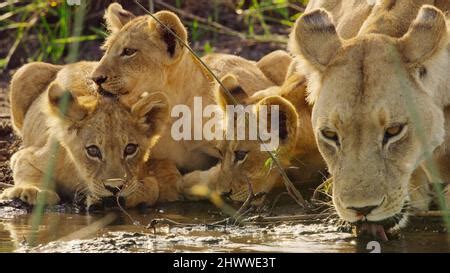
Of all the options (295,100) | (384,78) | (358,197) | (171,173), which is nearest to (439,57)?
(384,78)

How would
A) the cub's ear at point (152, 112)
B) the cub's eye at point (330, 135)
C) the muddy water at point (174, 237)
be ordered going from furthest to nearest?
the cub's ear at point (152, 112) < the muddy water at point (174, 237) < the cub's eye at point (330, 135)

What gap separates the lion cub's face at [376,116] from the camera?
18.1 feet

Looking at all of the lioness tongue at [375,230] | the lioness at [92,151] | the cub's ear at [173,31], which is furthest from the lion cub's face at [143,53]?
the lioness tongue at [375,230]

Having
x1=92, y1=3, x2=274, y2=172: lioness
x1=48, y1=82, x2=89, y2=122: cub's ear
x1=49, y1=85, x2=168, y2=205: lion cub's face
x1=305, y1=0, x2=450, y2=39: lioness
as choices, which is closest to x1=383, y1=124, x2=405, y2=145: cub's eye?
x1=305, y1=0, x2=450, y2=39: lioness

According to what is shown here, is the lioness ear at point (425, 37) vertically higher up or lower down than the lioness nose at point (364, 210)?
higher up

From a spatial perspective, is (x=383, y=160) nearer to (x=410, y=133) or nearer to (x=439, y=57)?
(x=410, y=133)

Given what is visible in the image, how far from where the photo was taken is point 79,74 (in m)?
8.17

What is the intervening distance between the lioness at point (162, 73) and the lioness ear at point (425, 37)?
2.21 metres

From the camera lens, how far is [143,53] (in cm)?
803

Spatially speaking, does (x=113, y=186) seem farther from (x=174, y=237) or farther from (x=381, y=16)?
(x=381, y=16)

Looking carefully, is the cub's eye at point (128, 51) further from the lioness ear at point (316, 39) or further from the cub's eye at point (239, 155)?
the lioness ear at point (316, 39)

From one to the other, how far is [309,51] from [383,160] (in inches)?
31.6

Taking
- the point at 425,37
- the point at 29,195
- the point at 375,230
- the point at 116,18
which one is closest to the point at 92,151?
the point at 29,195
